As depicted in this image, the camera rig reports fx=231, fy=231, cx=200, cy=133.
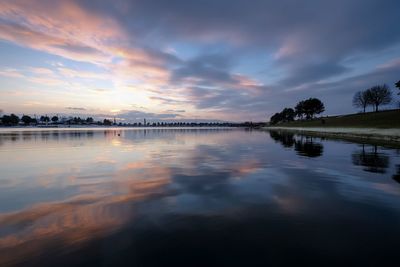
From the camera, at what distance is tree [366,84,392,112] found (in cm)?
9394

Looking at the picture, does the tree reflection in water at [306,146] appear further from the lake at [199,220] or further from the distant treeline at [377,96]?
the distant treeline at [377,96]

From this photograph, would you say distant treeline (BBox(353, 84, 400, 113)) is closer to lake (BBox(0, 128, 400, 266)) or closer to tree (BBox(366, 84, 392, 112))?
tree (BBox(366, 84, 392, 112))

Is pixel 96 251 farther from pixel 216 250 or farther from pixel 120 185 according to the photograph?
pixel 120 185

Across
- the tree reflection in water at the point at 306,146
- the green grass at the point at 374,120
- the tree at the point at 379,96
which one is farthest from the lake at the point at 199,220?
the tree at the point at 379,96

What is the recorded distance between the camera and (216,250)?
18.9ft

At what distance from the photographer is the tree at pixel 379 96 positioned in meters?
93.9

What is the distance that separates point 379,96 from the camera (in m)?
94.1

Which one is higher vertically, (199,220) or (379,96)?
(379,96)

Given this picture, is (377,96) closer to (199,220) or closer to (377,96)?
(377,96)

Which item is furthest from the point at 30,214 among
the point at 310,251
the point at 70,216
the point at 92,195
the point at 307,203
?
the point at 307,203

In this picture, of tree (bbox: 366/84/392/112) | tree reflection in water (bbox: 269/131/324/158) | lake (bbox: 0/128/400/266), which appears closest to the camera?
lake (bbox: 0/128/400/266)

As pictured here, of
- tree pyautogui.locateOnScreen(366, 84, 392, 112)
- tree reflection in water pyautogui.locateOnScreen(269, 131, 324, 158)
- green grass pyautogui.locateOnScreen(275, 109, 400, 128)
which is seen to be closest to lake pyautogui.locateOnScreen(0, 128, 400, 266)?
tree reflection in water pyautogui.locateOnScreen(269, 131, 324, 158)

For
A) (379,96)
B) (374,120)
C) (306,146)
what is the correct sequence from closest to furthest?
(306,146) → (374,120) → (379,96)

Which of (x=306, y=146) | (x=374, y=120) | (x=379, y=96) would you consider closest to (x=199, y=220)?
(x=306, y=146)
